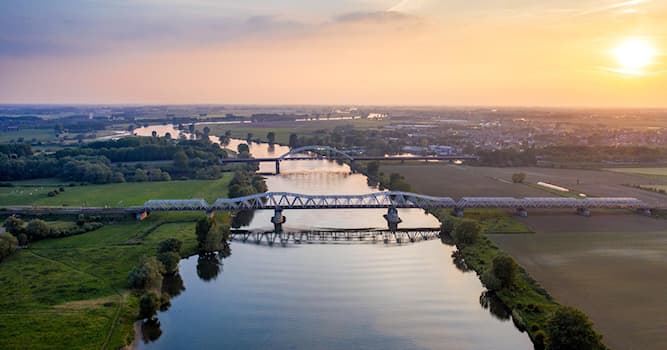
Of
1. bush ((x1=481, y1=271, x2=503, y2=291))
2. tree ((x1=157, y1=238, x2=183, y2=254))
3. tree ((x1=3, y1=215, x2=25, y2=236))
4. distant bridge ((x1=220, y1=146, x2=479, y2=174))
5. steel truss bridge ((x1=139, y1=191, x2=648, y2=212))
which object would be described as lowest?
bush ((x1=481, y1=271, x2=503, y2=291))

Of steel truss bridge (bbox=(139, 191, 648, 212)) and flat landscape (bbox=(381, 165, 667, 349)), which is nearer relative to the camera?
flat landscape (bbox=(381, 165, 667, 349))

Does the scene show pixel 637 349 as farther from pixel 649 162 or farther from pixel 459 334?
pixel 649 162

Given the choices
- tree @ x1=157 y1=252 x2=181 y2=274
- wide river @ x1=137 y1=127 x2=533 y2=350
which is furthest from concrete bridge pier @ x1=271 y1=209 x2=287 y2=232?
tree @ x1=157 y1=252 x2=181 y2=274

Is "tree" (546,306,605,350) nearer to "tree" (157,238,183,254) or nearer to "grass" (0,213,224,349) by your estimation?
"grass" (0,213,224,349)

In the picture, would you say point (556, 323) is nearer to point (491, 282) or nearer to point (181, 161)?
point (491, 282)

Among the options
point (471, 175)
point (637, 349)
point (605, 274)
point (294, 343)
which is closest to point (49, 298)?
point (294, 343)

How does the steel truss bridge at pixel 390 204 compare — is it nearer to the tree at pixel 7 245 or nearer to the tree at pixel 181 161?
the tree at pixel 7 245

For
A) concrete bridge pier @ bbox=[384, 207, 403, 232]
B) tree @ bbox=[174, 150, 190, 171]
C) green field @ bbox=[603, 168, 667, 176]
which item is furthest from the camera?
tree @ bbox=[174, 150, 190, 171]

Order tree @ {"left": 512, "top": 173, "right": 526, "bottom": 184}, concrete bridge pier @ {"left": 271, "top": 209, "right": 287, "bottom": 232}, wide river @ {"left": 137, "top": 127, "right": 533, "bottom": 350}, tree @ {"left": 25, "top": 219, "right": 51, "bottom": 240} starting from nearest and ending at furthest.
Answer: wide river @ {"left": 137, "top": 127, "right": 533, "bottom": 350}
tree @ {"left": 25, "top": 219, "right": 51, "bottom": 240}
concrete bridge pier @ {"left": 271, "top": 209, "right": 287, "bottom": 232}
tree @ {"left": 512, "top": 173, "right": 526, "bottom": 184}
